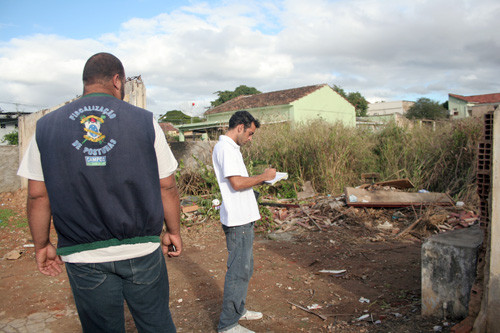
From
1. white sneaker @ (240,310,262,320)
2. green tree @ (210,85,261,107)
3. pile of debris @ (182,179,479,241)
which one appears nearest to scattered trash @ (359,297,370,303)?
white sneaker @ (240,310,262,320)

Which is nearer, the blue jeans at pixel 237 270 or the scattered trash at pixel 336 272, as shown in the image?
the blue jeans at pixel 237 270

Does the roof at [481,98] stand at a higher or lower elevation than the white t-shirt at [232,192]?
higher

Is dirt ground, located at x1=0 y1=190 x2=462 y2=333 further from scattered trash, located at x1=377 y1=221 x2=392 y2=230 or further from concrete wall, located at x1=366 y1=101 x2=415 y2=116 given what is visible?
concrete wall, located at x1=366 y1=101 x2=415 y2=116

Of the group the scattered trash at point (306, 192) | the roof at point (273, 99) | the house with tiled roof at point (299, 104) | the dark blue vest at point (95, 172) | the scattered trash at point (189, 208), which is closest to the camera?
the dark blue vest at point (95, 172)

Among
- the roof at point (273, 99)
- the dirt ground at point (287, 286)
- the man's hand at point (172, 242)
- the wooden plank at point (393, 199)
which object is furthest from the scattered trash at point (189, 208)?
the roof at point (273, 99)

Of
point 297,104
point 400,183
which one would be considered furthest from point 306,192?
point 297,104

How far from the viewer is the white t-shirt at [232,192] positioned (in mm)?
2990

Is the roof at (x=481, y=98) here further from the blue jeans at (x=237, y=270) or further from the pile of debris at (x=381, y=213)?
the blue jeans at (x=237, y=270)

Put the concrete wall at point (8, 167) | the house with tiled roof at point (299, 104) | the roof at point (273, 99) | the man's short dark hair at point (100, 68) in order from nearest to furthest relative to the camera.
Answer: the man's short dark hair at point (100, 68) → the concrete wall at point (8, 167) → the house with tiled roof at point (299, 104) → the roof at point (273, 99)

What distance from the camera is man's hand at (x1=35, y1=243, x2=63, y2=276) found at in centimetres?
192

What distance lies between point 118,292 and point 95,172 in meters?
0.62

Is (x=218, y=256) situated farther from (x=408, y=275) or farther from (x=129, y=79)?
(x=129, y=79)

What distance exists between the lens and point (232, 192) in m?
3.07

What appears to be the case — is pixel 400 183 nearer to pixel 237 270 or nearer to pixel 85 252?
pixel 237 270
